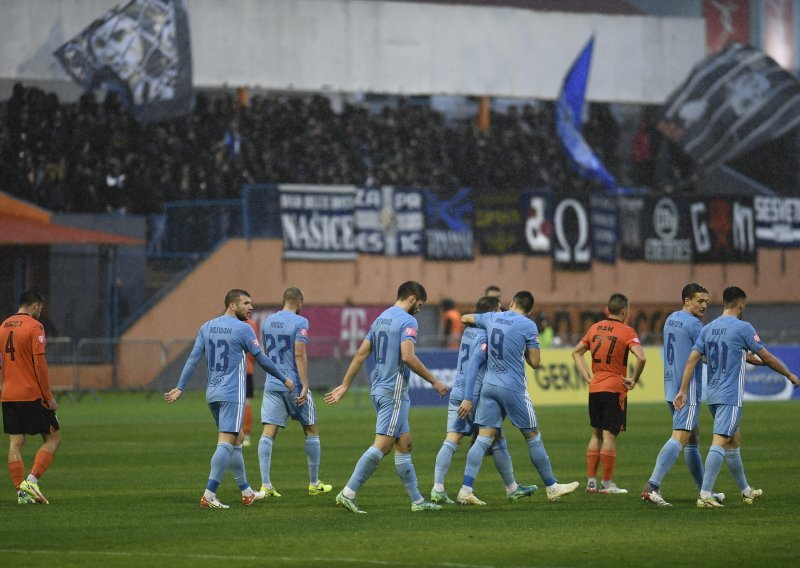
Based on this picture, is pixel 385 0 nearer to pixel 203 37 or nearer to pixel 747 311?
pixel 203 37

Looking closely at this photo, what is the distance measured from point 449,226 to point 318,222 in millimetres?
4299

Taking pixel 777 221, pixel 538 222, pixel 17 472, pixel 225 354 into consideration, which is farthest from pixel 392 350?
pixel 777 221

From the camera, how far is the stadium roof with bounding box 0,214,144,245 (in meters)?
39.7

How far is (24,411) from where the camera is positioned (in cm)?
1658

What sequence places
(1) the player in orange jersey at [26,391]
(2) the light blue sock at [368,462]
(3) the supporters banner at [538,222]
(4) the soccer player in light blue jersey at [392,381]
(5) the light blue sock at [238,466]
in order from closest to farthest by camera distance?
(2) the light blue sock at [368,462] → (4) the soccer player in light blue jersey at [392,381] → (5) the light blue sock at [238,466] → (1) the player in orange jersey at [26,391] → (3) the supporters banner at [538,222]

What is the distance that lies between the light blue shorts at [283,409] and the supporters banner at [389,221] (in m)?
27.0

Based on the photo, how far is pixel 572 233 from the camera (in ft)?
160

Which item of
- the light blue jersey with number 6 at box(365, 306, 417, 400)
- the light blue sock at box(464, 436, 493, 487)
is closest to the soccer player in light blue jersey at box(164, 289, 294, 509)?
the light blue jersey with number 6 at box(365, 306, 417, 400)

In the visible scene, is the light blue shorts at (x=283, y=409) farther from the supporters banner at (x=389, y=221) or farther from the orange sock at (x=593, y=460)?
the supporters banner at (x=389, y=221)

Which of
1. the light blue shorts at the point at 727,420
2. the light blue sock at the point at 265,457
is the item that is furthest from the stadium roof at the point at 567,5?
the light blue shorts at the point at 727,420

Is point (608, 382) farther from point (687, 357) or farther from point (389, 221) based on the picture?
point (389, 221)

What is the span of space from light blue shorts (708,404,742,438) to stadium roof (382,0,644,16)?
124ft

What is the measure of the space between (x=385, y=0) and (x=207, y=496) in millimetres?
36949

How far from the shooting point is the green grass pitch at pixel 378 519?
12406mm
